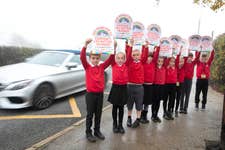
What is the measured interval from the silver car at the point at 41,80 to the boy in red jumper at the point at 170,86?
3117 millimetres

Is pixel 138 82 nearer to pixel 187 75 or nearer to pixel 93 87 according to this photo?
pixel 93 87

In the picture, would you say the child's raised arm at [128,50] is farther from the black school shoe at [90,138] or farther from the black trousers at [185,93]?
the black trousers at [185,93]

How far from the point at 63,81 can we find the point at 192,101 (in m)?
4.40

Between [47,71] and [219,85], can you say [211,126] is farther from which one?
[219,85]

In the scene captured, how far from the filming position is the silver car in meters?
5.13

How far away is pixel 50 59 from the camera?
682 centimetres

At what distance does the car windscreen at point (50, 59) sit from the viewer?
6645mm

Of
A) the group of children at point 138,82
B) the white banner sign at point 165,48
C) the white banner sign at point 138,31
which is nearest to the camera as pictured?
the group of children at point 138,82

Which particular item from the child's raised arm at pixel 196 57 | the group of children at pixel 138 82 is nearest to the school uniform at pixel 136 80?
the group of children at pixel 138 82

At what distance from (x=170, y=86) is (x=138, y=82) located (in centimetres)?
115

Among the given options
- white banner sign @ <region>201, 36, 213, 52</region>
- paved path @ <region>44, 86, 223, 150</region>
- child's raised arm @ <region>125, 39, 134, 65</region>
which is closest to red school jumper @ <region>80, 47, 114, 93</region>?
child's raised arm @ <region>125, 39, 134, 65</region>

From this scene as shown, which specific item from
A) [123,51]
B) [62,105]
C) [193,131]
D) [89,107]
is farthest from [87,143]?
[62,105]

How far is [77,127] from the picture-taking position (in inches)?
175

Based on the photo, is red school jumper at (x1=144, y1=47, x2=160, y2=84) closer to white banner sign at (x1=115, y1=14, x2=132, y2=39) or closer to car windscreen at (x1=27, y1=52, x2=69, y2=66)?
white banner sign at (x1=115, y1=14, x2=132, y2=39)
